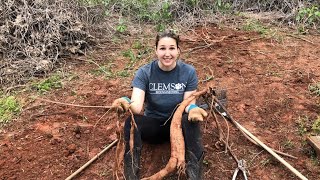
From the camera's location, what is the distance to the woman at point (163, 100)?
2.39m

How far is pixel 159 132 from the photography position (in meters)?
2.63

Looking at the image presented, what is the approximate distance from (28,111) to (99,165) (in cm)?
112

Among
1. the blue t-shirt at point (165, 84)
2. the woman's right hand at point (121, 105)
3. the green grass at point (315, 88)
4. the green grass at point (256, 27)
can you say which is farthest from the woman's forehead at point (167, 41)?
the green grass at point (256, 27)

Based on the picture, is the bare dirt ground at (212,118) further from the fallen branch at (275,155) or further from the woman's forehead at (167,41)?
Result: the woman's forehead at (167,41)

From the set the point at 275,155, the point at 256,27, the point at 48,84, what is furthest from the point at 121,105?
the point at 256,27

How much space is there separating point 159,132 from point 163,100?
249 millimetres

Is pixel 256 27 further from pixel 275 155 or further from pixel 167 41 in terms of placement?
pixel 167 41

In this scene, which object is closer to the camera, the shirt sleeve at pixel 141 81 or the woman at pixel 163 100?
the woman at pixel 163 100

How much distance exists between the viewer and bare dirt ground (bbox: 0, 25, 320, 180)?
2705 millimetres

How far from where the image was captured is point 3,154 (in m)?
2.86

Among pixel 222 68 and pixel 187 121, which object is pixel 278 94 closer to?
pixel 222 68

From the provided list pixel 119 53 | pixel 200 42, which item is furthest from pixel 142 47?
pixel 200 42

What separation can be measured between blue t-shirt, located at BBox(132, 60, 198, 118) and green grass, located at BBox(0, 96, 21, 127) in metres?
1.48

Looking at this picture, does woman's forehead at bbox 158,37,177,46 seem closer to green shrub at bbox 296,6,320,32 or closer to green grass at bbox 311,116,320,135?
green grass at bbox 311,116,320,135
